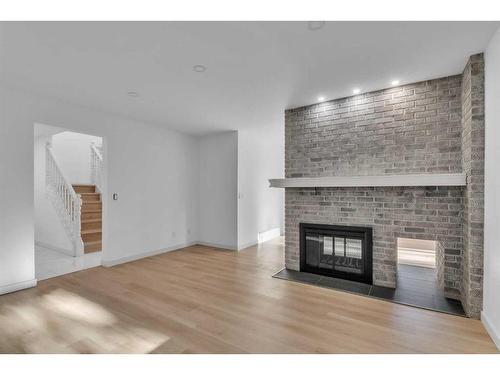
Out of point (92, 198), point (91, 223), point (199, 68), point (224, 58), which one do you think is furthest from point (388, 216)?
point (92, 198)

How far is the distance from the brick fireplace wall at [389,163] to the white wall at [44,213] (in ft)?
13.9

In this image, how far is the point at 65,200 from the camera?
4.87 metres

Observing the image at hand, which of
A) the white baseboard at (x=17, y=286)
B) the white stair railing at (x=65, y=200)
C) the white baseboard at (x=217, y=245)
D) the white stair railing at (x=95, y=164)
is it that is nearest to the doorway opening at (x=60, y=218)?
the white stair railing at (x=65, y=200)

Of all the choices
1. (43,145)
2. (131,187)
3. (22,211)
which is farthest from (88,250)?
(43,145)

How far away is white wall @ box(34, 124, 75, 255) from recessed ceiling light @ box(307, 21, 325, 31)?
5.15 metres

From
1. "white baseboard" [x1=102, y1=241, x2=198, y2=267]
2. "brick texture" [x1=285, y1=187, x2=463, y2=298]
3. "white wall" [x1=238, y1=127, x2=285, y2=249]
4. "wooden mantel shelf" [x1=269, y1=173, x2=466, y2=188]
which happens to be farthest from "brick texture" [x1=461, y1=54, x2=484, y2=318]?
"white baseboard" [x1=102, y1=241, x2=198, y2=267]

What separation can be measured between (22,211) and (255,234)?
396 centimetres

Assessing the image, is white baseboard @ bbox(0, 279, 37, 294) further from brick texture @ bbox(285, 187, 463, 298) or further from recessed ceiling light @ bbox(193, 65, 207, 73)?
brick texture @ bbox(285, 187, 463, 298)

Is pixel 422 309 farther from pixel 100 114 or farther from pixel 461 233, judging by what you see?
pixel 100 114

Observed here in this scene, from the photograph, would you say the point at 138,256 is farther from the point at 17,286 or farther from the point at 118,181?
the point at 17,286

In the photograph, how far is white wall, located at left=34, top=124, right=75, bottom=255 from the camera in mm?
4770

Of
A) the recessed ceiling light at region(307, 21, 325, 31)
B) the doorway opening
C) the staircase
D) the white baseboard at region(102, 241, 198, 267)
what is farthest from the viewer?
the staircase

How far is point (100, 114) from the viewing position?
3.85 metres

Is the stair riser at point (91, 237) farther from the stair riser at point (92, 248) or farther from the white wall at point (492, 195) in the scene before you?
the white wall at point (492, 195)
